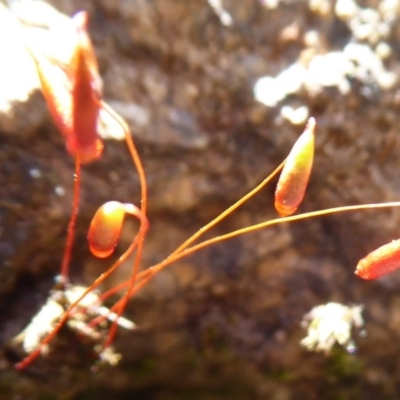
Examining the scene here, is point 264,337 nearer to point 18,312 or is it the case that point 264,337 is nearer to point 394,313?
point 394,313

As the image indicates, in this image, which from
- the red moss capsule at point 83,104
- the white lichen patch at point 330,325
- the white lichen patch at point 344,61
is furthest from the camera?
the white lichen patch at point 330,325

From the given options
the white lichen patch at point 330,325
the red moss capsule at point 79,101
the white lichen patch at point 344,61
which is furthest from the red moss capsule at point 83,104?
the white lichen patch at point 330,325

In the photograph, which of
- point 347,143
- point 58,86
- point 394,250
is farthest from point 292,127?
point 58,86

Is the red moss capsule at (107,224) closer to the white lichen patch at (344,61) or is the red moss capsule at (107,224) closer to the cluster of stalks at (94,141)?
the cluster of stalks at (94,141)

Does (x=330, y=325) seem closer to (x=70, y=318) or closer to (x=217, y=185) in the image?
(x=217, y=185)

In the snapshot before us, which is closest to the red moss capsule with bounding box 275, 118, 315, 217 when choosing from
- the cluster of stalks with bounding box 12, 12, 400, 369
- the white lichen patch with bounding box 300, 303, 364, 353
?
the cluster of stalks with bounding box 12, 12, 400, 369

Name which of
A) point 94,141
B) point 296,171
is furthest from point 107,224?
point 296,171
